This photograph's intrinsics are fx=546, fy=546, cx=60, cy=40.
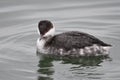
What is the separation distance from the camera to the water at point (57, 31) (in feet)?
43.6

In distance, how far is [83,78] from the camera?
12.8 m

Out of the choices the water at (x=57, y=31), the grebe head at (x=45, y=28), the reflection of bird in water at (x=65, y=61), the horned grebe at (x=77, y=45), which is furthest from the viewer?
the grebe head at (x=45, y=28)

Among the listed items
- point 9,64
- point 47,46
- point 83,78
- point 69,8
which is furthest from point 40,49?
point 69,8

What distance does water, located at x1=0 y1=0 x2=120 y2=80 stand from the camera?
43.6 ft

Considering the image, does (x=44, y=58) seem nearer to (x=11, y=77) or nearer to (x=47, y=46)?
(x=47, y=46)

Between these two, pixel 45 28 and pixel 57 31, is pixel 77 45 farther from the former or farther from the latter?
pixel 57 31

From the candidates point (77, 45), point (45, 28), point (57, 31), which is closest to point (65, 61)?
point (77, 45)

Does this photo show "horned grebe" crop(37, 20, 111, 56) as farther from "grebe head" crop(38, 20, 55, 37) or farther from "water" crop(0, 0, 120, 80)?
"grebe head" crop(38, 20, 55, 37)

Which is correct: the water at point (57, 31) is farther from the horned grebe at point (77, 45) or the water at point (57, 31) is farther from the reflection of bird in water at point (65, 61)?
the horned grebe at point (77, 45)

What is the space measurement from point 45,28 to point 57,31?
155 cm

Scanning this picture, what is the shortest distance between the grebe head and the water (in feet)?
1.86

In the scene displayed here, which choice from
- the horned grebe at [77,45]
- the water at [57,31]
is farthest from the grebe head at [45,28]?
the water at [57,31]

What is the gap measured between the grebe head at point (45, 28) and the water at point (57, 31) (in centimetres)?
57

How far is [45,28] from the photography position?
14953 mm
